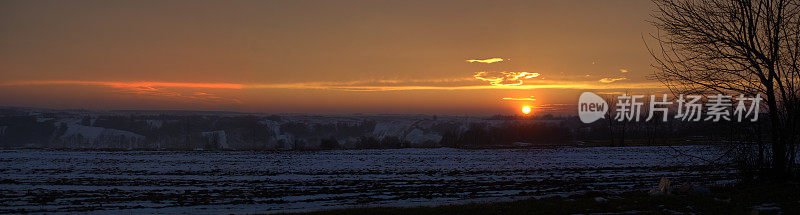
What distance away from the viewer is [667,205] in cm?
1305

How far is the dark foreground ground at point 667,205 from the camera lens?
1223cm

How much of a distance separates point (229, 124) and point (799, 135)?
18705 cm

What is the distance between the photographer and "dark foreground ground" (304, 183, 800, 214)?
1223 centimetres

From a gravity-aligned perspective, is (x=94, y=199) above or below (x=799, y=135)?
below

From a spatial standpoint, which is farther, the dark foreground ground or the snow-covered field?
the snow-covered field

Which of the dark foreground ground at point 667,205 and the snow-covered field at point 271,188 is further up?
the dark foreground ground at point 667,205

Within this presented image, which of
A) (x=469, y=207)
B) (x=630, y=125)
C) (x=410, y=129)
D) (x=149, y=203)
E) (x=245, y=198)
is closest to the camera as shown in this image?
(x=469, y=207)

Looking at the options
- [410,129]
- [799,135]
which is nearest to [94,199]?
[799,135]

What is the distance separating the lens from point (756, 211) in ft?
37.0

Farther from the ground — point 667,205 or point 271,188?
point 667,205

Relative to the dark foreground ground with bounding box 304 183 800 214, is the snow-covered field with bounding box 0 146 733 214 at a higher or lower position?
lower

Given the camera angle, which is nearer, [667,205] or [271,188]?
[667,205]

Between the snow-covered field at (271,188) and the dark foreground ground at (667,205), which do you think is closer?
the dark foreground ground at (667,205)

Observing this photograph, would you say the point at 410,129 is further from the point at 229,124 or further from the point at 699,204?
the point at 699,204
